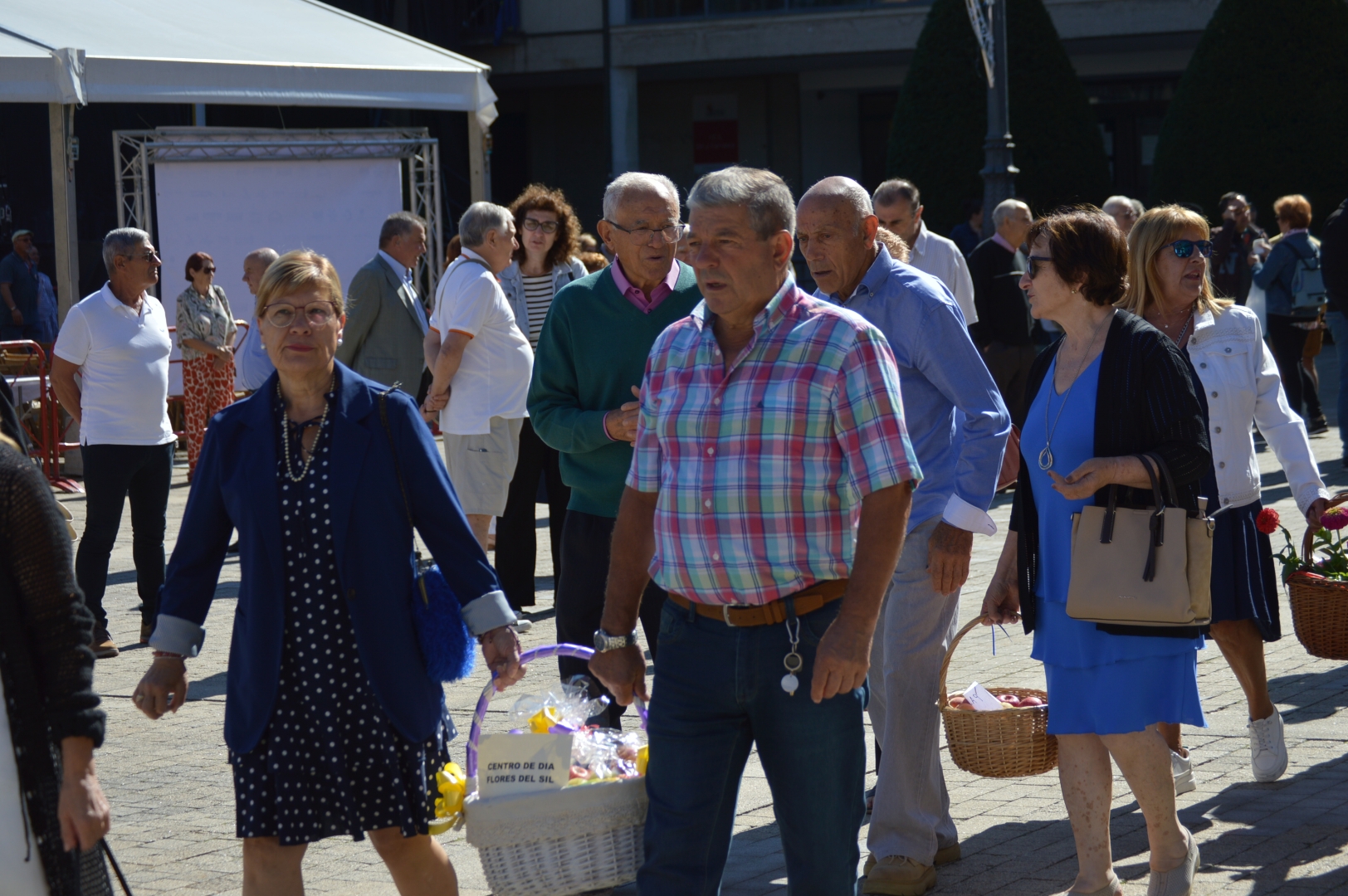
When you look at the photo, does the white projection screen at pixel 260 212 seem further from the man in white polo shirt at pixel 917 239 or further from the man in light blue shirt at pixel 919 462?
the man in light blue shirt at pixel 919 462

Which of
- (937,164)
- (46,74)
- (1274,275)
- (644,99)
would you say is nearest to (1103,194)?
(937,164)

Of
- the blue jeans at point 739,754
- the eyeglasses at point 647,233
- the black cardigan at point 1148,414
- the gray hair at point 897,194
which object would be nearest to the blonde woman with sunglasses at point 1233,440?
the black cardigan at point 1148,414

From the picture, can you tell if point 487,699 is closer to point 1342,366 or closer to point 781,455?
point 781,455

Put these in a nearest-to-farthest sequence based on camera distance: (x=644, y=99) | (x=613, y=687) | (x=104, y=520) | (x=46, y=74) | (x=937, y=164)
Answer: (x=613, y=687) < (x=104, y=520) < (x=46, y=74) < (x=937, y=164) < (x=644, y=99)

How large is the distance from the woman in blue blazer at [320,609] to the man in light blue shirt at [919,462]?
53.2 inches

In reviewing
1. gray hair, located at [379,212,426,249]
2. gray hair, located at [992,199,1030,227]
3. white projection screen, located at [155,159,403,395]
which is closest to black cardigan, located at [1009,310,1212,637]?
gray hair, located at [379,212,426,249]

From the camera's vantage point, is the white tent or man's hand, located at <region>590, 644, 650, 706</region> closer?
man's hand, located at <region>590, 644, 650, 706</region>

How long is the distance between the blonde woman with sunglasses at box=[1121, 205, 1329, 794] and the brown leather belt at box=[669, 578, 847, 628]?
86.7 inches

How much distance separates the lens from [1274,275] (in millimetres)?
13938

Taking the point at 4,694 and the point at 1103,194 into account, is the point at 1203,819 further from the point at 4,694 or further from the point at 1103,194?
the point at 1103,194

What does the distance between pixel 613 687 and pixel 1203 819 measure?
2320 mm

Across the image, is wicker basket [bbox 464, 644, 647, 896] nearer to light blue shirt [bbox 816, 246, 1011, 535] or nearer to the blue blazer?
the blue blazer

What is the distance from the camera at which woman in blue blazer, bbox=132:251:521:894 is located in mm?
3549

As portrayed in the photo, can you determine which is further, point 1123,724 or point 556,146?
point 556,146
